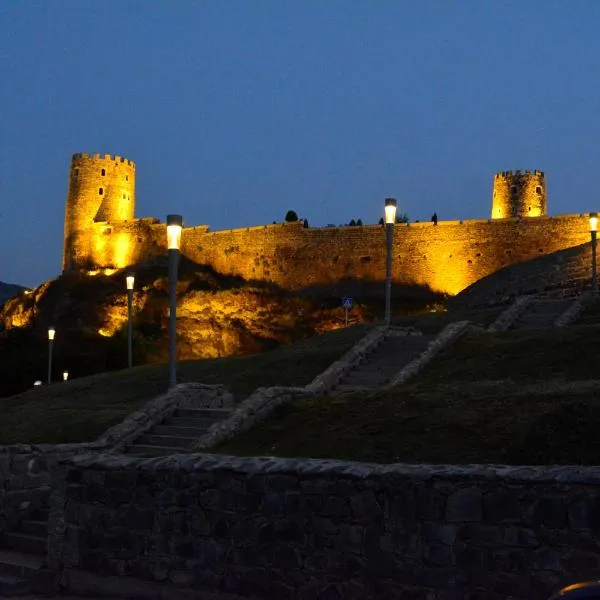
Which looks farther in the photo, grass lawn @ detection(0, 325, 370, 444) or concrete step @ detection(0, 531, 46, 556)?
grass lawn @ detection(0, 325, 370, 444)

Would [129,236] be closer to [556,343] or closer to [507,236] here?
[507,236]

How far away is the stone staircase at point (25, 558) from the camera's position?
1134 centimetres

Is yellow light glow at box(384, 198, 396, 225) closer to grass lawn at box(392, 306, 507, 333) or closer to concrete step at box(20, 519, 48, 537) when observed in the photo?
grass lawn at box(392, 306, 507, 333)

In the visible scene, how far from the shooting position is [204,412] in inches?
667

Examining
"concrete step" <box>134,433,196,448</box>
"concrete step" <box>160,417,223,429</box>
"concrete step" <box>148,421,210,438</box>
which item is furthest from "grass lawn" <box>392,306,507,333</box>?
"concrete step" <box>134,433,196,448</box>

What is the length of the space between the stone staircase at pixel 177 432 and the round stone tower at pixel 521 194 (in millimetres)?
59340

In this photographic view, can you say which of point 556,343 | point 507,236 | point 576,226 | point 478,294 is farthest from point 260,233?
point 556,343

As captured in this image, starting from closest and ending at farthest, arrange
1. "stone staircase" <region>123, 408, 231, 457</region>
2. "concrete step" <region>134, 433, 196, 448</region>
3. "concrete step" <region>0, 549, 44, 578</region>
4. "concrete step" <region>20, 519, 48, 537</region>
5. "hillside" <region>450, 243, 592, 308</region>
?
"concrete step" <region>0, 549, 44, 578</region> → "concrete step" <region>20, 519, 48, 537</region> → "stone staircase" <region>123, 408, 231, 457</region> → "concrete step" <region>134, 433, 196, 448</region> → "hillside" <region>450, 243, 592, 308</region>

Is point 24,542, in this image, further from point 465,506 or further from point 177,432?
point 465,506

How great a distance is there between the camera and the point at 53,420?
64.2 feet

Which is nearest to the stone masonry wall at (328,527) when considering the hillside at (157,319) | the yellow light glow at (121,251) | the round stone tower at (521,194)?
the hillside at (157,319)

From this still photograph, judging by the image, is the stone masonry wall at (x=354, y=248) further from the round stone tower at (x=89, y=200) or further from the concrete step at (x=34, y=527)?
the concrete step at (x=34, y=527)

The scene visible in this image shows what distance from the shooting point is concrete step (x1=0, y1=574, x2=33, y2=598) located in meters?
11.2

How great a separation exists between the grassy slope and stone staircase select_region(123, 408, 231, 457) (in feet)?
3.09
